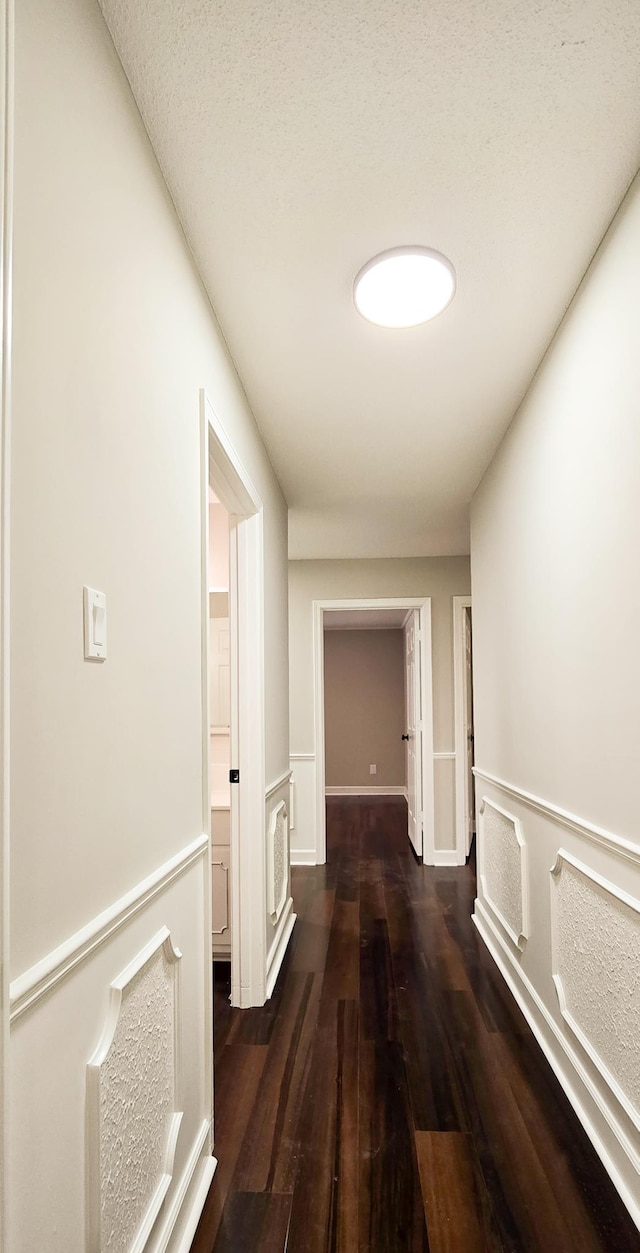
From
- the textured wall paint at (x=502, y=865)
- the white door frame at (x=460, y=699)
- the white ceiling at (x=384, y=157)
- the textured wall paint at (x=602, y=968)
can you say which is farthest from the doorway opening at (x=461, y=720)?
the textured wall paint at (x=602, y=968)

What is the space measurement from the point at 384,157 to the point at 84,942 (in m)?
1.61

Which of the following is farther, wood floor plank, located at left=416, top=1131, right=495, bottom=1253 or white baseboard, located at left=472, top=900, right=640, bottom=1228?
white baseboard, located at left=472, top=900, right=640, bottom=1228

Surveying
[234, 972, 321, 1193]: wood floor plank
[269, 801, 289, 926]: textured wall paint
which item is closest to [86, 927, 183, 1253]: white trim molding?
[234, 972, 321, 1193]: wood floor plank

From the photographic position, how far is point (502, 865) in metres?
3.29

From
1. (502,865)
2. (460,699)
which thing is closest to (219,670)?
(502,865)

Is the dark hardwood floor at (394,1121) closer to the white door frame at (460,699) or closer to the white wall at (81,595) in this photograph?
the white wall at (81,595)

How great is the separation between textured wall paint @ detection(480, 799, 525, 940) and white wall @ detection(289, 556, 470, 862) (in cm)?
163

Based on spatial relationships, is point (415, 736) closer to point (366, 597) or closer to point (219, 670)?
point (366, 597)

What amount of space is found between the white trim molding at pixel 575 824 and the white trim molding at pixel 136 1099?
1.04m

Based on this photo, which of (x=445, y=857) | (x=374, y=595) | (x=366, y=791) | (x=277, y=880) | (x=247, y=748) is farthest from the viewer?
(x=366, y=791)

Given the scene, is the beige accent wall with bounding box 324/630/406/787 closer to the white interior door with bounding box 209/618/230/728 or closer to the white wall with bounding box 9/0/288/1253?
the white interior door with bounding box 209/618/230/728

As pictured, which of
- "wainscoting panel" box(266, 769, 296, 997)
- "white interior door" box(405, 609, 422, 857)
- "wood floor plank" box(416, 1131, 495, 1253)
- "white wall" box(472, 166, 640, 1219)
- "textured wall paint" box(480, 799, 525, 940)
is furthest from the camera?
"white interior door" box(405, 609, 422, 857)

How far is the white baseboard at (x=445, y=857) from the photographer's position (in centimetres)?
534

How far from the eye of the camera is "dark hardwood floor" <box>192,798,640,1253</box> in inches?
63.9
